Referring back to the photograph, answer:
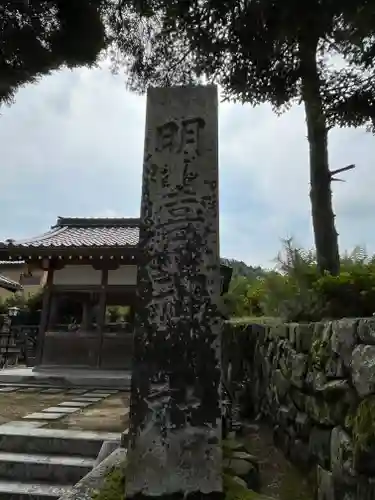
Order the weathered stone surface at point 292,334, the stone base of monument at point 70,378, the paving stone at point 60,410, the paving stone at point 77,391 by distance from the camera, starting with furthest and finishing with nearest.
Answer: the stone base of monument at point 70,378
the paving stone at point 77,391
the paving stone at point 60,410
the weathered stone surface at point 292,334

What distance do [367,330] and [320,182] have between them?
275cm

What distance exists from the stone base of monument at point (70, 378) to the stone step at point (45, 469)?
5.80 m

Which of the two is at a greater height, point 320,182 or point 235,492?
point 320,182

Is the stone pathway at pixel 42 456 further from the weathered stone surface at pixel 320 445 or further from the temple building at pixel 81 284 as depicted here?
the temple building at pixel 81 284

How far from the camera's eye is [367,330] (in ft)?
6.60

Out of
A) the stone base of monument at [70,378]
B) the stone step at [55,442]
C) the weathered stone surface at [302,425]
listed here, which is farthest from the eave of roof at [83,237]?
the weathered stone surface at [302,425]

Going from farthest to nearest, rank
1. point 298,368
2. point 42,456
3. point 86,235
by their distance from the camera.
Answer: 1. point 86,235
2. point 42,456
3. point 298,368

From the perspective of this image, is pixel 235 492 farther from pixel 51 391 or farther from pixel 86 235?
pixel 86 235

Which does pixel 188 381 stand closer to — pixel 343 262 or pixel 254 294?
pixel 343 262

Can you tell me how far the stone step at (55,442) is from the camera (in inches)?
177

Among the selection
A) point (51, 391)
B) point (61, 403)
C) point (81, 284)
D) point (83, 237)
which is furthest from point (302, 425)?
point (83, 237)

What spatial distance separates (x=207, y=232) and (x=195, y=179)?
370mm

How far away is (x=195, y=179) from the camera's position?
8.94ft

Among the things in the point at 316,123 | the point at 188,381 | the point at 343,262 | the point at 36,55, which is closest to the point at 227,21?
the point at 316,123
